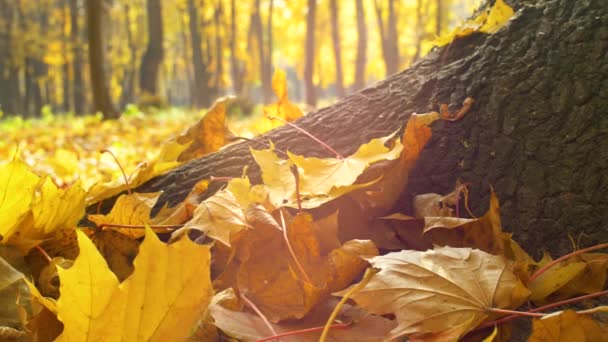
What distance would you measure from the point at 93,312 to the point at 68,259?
0.41 metres

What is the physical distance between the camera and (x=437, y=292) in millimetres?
663

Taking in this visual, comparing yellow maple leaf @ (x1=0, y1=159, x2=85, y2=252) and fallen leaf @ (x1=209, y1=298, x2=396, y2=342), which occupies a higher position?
yellow maple leaf @ (x1=0, y1=159, x2=85, y2=252)

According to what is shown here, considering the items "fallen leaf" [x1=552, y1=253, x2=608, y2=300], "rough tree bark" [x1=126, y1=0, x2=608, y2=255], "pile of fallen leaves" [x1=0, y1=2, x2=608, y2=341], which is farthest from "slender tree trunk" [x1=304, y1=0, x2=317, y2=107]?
"fallen leaf" [x1=552, y1=253, x2=608, y2=300]

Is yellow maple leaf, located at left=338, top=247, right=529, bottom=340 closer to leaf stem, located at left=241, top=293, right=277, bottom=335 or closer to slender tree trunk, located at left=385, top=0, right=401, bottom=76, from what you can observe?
leaf stem, located at left=241, top=293, right=277, bottom=335

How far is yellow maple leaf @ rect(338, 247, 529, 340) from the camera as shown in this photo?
2.12 ft

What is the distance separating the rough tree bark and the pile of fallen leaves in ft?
0.18

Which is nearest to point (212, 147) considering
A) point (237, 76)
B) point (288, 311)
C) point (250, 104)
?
point (288, 311)

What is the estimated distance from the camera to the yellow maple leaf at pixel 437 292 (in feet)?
2.12

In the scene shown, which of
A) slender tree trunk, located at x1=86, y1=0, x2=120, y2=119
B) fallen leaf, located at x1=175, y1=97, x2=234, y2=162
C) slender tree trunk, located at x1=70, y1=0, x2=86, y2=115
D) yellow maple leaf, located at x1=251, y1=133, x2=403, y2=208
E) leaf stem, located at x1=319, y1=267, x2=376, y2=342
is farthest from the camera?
slender tree trunk, located at x1=70, y1=0, x2=86, y2=115

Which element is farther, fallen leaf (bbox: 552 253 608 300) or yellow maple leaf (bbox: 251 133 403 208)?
yellow maple leaf (bbox: 251 133 403 208)

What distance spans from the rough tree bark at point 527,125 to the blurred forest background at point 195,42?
904 cm

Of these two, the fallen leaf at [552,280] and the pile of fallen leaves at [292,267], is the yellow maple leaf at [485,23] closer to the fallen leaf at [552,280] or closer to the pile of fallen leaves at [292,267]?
the pile of fallen leaves at [292,267]

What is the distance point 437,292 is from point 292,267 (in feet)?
0.78

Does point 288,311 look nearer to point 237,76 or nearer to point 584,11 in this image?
point 584,11
